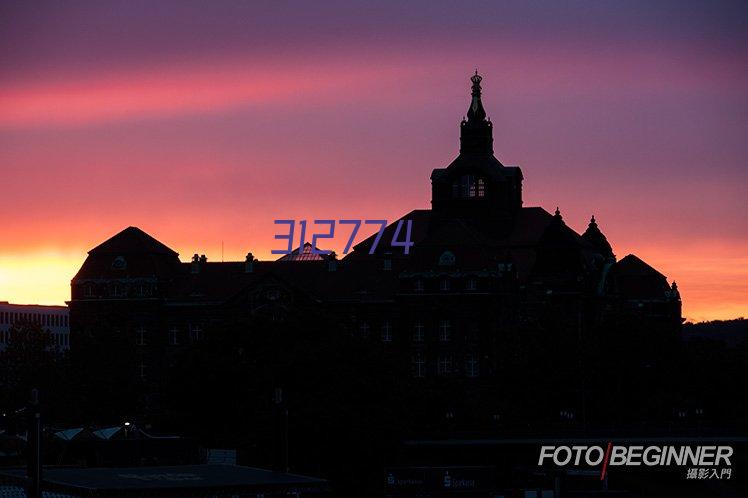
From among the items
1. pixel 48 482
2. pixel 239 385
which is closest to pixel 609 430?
A: pixel 239 385

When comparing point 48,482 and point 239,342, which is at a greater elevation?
point 239,342

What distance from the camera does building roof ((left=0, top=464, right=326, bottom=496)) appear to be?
343 ft

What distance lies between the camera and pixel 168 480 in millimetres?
109000

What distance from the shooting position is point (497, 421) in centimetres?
19375

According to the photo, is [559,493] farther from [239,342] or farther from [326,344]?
[239,342]

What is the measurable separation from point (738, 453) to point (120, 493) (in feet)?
244

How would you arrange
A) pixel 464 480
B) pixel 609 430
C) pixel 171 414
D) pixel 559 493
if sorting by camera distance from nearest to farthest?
1. pixel 559 493
2. pixel 464 480
3. pixel 609 430
4. pixel 171 414

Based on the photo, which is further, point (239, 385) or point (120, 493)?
point (239, 385)

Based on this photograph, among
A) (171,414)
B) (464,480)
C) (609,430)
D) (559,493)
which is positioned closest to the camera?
(559,493)

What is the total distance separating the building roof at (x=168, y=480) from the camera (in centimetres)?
10450

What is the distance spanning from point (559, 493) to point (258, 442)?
24.7 metres

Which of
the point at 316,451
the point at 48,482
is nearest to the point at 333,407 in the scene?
the point at 316,451

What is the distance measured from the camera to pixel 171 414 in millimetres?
192000

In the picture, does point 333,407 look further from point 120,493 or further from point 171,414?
point 120,493
